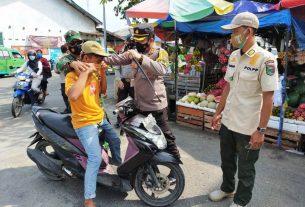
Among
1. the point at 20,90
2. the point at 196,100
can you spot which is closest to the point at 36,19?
the point at 20,90

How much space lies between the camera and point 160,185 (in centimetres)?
305

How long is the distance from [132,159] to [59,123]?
3.07ft

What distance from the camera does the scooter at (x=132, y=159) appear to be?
116 inches

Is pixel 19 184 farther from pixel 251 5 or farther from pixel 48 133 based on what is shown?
pixel 251 5

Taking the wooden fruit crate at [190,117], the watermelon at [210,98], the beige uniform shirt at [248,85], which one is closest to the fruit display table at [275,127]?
the wooden fruit crate at [190,117]

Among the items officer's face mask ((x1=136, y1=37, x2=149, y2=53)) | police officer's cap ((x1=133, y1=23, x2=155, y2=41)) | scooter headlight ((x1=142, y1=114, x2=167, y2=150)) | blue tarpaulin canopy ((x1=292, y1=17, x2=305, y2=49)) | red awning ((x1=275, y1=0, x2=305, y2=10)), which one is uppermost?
red awning ((x1=275, y1=0, x2=305, y2=10))

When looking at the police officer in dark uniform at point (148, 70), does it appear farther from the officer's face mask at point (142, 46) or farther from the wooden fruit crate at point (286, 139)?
the wooden fruit crate at point (286, 139)

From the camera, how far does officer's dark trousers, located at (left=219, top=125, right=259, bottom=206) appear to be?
9.04ft

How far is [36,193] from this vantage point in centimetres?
342

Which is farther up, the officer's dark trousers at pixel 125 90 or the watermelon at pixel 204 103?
the officer's dark trousers at pixel 125 90

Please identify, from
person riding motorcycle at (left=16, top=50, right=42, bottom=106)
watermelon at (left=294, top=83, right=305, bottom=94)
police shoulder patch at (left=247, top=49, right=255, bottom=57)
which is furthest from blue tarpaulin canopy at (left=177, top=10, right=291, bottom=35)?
person riding motorcycle at (left=16, top=50, right=42, bottom=106)

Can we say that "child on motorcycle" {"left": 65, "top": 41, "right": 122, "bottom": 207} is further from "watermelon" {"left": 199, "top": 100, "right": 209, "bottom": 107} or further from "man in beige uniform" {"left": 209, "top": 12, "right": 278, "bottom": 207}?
"watermelon" {"left": 199, "top": 100, "right": 209, "bottom": 107}

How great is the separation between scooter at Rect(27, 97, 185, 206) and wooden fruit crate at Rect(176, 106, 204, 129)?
2.83m

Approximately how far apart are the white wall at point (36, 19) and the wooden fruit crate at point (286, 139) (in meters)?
20.2
